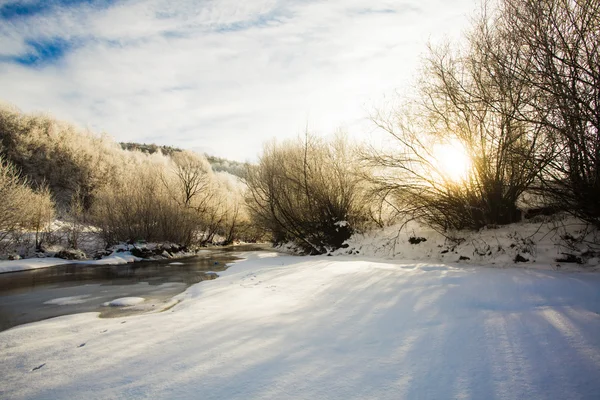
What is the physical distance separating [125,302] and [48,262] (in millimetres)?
13036

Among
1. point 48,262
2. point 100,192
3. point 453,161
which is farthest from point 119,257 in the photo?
point 453,161

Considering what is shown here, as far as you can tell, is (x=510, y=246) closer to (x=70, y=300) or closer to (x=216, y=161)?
(x=70, y=300)

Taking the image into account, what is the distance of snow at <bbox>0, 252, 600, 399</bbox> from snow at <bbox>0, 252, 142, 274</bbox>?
12585 mm

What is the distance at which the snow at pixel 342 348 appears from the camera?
251 centimetres

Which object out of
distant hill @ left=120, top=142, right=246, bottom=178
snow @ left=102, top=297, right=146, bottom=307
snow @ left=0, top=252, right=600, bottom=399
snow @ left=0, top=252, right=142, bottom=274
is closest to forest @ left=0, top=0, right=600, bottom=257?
snow @ left=0, top=252, right=142, bottom=274

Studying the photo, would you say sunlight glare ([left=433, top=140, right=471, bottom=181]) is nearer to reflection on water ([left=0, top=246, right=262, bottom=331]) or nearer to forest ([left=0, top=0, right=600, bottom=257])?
forest ([left=0, top=0, right=600, bottom=257])

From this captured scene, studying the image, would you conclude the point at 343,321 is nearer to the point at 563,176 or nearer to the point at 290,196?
the point at 563,176

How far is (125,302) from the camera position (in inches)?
278

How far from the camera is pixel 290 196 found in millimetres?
19578

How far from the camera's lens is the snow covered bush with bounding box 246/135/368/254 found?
17281mm

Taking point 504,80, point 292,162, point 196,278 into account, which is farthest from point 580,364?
point 292,162

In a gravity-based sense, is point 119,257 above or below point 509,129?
below

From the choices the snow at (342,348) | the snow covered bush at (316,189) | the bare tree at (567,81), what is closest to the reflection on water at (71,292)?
the snow at (342,348)

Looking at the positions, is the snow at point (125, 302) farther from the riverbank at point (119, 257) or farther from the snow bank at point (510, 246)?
the riverbank at point (119, 257)
